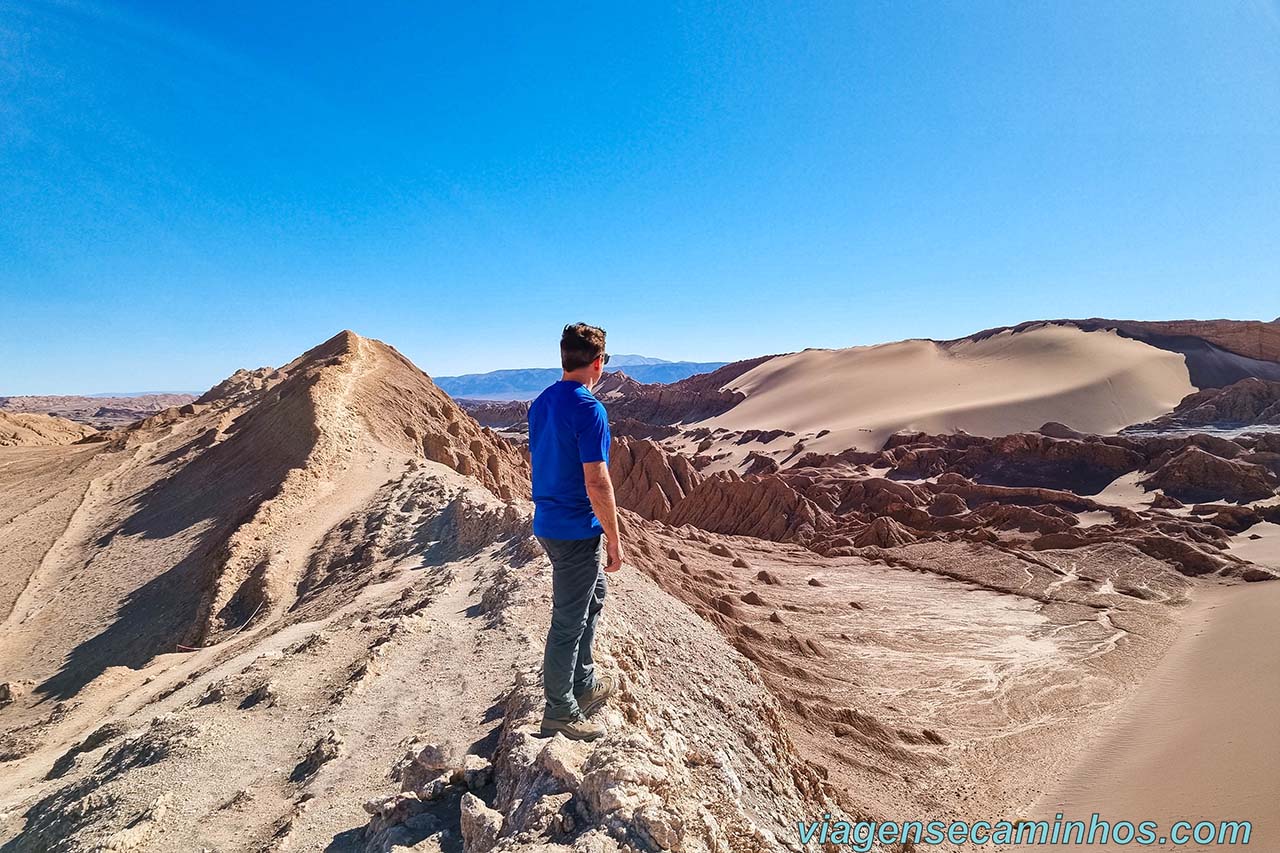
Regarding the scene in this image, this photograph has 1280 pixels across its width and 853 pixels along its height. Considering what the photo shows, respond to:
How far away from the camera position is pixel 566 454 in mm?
2789

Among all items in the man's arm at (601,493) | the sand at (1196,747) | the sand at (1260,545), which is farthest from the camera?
the sand at (1260,545)

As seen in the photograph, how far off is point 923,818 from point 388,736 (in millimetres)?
6348

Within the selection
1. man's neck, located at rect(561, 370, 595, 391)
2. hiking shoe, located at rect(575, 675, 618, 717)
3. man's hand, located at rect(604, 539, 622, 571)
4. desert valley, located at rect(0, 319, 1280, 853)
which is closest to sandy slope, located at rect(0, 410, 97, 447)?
desert valley, located at rect(0, 319, 1280, 853)

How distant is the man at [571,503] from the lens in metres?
2.72

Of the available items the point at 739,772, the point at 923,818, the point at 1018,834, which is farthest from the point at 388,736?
the point at 1018,834


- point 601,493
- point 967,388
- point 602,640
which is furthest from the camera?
point 967,388

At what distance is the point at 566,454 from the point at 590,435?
0.16 metres

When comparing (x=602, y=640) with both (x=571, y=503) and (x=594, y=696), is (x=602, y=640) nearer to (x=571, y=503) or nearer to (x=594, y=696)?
(x=594, y=696)

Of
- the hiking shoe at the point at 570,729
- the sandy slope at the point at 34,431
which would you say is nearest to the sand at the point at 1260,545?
the hiking shoe at the point at 570,729

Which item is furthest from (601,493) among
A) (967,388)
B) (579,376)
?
(967,388)

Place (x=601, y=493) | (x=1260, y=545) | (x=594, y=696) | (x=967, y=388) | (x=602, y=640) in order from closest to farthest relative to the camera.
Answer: (x=601, y=493) → (x=594, y=696) → (x=602, y=640) → (x=1260, y=545) → (x=967, y=388)

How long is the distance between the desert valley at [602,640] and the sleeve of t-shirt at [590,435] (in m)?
1.18

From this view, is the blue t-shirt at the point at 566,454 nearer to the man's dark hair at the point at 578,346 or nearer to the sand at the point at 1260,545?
the man's dark hair at the point at 578,346

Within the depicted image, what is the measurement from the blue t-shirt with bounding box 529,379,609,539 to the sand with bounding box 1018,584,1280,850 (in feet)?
25.0
